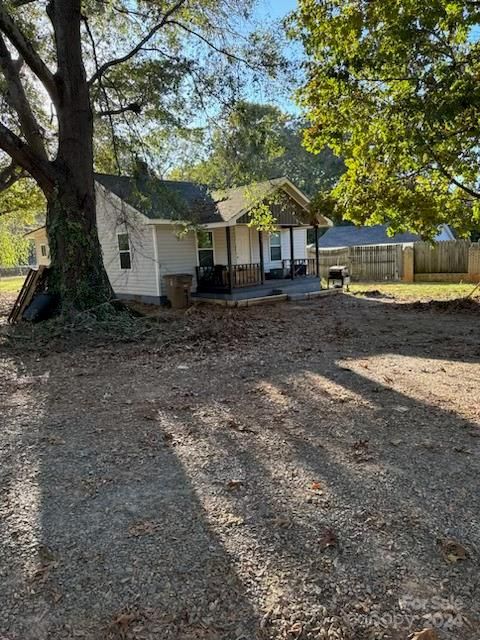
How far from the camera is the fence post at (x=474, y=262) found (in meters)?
19.2

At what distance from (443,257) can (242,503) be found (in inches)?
803

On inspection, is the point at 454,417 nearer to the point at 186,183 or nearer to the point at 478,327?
the point at 478,327

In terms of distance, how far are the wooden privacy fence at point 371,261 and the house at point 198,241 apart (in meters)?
5.59

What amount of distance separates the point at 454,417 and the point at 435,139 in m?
5.16

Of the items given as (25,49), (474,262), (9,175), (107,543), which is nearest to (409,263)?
(474,262)

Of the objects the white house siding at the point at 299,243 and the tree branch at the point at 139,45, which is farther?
the white house siding at the point at 299,243

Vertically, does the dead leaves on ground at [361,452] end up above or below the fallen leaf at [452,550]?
above

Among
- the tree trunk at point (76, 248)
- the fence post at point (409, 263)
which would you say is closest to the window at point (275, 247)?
the fence post at point (409, 263)

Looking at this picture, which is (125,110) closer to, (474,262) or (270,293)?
(270,293)

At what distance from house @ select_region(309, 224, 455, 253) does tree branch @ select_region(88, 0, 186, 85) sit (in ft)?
59.1

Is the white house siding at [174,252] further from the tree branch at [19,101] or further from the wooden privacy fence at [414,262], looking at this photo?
the wooden privacy fence at [414,262]

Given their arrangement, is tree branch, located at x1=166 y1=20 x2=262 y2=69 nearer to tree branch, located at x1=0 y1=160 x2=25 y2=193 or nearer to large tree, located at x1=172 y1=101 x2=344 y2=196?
large tree, located at x1=172 y1=101 x2=344 y2=196

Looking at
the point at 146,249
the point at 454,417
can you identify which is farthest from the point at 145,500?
the point at 146,249

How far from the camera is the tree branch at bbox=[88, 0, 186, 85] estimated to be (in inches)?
411
